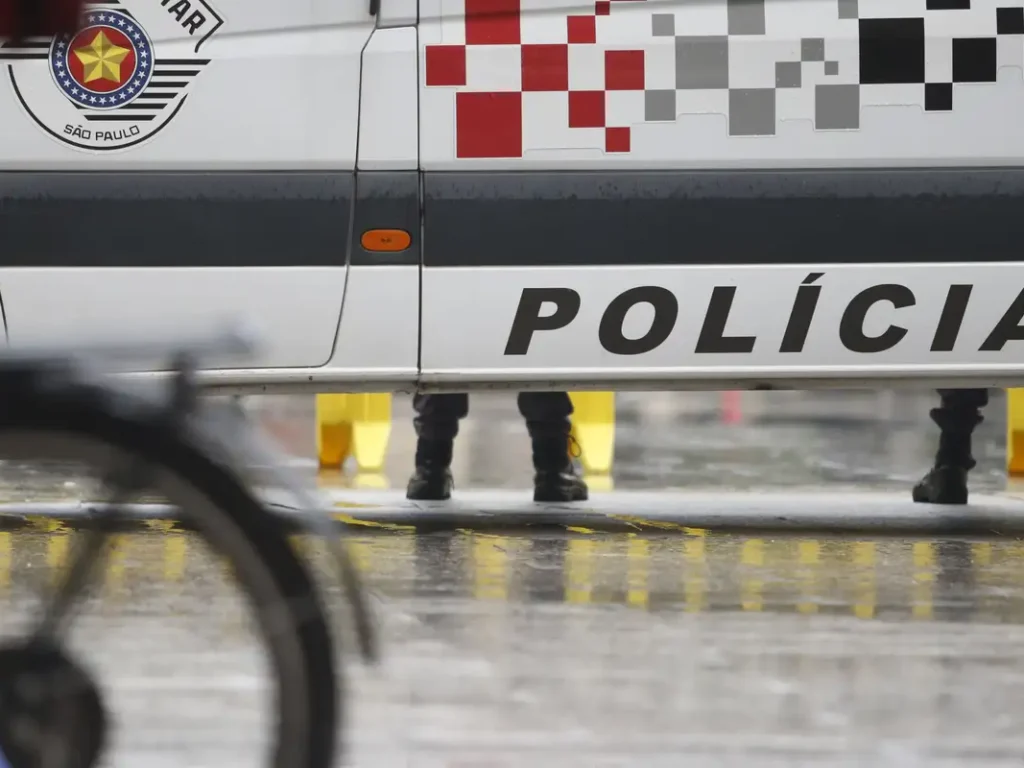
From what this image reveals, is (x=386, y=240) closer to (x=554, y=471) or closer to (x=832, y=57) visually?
(x=832, y=57)

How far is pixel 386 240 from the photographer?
6.55 metres

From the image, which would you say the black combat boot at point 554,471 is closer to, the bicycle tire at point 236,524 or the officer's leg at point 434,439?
the officer's leg at point 434,439

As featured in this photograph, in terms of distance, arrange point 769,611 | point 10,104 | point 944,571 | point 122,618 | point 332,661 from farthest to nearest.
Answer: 1. point 10,104
2. point 944,571
3. point 769,611
4. point 122,618
5. point 332,661

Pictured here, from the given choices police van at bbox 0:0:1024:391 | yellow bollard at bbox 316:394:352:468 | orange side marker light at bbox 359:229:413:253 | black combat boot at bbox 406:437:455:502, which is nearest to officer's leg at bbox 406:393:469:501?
black combat boot at bbox 406:437:455:502

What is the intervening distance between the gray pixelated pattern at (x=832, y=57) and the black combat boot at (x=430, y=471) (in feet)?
7.46

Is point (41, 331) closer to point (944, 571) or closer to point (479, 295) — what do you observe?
point (479, 295)

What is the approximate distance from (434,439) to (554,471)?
0.57 meters

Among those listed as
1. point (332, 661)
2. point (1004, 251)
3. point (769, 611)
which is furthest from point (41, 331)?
point (332, 661)

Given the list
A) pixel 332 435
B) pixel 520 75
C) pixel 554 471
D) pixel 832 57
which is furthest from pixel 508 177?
pixel 332 435

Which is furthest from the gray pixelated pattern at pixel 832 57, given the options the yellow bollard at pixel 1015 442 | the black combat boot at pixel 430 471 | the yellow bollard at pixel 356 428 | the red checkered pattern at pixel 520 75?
the yellow bollard at pixel 356 428

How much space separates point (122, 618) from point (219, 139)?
4.18 meters

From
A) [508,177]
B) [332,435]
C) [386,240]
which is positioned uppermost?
[508,177]

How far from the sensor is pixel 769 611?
5.14 m

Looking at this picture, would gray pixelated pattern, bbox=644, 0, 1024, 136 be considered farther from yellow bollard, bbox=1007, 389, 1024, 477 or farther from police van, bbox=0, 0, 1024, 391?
yellow bollard, bbox=1007, 389, 1024, 477
